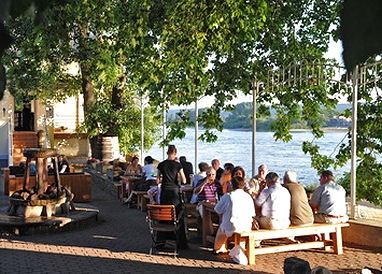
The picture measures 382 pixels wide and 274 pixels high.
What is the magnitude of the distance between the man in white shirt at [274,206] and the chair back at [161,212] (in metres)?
1.41

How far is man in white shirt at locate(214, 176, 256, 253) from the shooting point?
28.0ft

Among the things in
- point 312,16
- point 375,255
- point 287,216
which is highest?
point 312,16

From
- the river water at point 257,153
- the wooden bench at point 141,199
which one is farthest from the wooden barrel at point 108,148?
the wooden bench at point 141,199

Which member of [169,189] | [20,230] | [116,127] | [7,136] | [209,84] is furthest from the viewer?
[7,136]

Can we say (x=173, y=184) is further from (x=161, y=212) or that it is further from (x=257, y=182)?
(x=257, y=182)

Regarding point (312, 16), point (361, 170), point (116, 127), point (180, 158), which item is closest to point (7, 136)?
point (116, 127)

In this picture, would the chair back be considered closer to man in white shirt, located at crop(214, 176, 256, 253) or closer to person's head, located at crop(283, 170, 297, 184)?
man in white shirt, located at crop(214, 176, 256, 253)

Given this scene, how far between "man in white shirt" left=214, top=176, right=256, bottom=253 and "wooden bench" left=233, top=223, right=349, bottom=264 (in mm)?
126

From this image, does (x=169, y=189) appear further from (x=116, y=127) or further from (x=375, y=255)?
(x=116, y=127)

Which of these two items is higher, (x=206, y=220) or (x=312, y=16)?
(x=312, y=16)

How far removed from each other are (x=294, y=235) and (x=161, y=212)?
2178 mm

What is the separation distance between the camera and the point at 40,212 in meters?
11.8

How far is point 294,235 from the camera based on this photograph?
29.1ft

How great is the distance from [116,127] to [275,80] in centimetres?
1279
